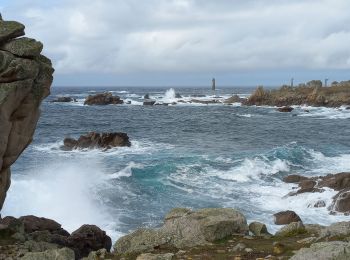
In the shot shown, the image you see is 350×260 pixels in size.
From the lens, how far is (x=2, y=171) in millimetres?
18906

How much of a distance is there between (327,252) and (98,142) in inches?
1582

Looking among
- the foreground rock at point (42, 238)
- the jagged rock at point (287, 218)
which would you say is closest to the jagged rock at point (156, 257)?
the foreground rock at point (42, 238)

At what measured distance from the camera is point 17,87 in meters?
17.6

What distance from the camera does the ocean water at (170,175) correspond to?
2712 cm

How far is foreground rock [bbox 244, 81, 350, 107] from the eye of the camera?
110750mm

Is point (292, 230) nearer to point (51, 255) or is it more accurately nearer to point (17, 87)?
point (51, 255)

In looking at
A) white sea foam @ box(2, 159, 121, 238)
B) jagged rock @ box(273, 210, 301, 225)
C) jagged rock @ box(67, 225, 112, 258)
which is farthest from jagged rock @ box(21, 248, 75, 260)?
jagged rock @ box(273, 210, 301, 225)

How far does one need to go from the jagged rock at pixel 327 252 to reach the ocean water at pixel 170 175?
1295 centimetres

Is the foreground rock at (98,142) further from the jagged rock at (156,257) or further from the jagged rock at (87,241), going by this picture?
the jagged rock at (156,257)

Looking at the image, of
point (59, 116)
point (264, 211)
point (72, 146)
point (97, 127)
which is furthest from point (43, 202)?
point (59, 116)

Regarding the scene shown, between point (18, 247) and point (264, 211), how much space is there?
15115 mm

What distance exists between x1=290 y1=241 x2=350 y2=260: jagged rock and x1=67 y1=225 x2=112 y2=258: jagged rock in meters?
10.0

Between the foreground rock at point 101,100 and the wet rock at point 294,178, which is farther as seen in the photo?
the foreground rock at point 101,100

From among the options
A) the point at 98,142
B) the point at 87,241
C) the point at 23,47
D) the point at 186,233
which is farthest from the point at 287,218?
the point at 98,142
